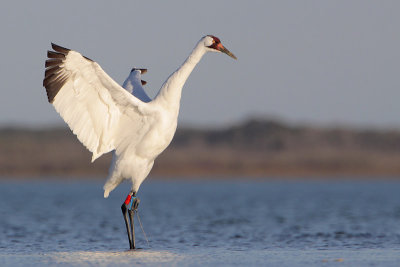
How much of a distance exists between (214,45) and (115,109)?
213cm

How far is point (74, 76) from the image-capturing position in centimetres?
1395

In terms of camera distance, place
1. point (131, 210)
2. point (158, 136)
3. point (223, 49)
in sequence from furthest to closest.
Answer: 1. point (131, 210)
2. point (223, 49)
3. point (158, 136)

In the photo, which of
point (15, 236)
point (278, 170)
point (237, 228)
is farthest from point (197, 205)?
point (278, 170)

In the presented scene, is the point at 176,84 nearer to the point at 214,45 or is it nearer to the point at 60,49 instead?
the point at 214,45

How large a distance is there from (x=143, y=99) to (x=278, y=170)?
4283 centimetres

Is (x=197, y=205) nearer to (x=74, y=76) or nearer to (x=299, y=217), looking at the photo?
(x=299, y=217)

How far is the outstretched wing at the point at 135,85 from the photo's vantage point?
51.4 feet

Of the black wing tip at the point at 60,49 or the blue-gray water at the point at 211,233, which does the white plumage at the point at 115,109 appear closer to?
the black wing tip at the point at 60,49

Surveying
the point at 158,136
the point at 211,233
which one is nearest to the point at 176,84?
the point at 158,136

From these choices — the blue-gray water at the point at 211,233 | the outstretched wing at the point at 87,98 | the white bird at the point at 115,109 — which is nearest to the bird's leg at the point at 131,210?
the blue-gray water at the point at 211,233

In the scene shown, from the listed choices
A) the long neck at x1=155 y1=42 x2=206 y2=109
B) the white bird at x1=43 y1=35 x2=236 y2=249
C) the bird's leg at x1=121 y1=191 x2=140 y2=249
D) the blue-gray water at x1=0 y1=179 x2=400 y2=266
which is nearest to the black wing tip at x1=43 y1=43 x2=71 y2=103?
the white bird at x1=43 y1=35 x2=236 y2=249

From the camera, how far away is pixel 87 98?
46.6 feet

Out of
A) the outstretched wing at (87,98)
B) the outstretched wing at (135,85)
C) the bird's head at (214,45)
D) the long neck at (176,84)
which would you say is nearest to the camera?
the outstretched wing at (87,98)

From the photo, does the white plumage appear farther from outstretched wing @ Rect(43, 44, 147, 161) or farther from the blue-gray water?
the blue-gray water
